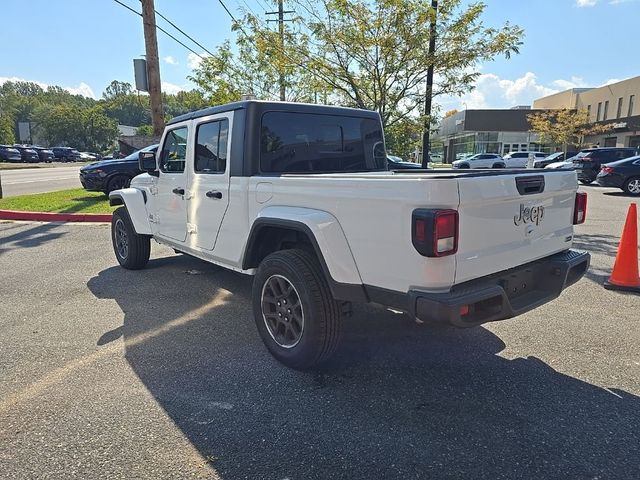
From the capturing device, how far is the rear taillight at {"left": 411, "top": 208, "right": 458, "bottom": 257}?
2.48 meters

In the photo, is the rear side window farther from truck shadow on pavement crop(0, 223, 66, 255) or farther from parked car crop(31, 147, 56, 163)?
parked car crop(31, 147, 56, 163)

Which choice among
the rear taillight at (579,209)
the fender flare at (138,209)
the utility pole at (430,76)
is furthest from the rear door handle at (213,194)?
the utility pole at (430,76)

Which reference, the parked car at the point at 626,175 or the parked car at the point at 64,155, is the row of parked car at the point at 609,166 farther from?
the parked car at the point at 64,155

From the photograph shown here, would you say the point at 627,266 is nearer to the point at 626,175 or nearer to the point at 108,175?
the point at 108,175

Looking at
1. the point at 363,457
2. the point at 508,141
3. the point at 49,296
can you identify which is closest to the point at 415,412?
the point at 363,457

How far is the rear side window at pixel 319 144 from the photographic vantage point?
12.9 feet

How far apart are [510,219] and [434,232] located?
78 cm

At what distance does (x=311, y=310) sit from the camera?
314 centimetres

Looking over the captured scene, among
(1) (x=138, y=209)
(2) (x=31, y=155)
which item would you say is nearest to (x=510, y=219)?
(1) (x=138, y=209)

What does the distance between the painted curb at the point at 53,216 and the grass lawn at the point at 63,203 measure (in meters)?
0.36

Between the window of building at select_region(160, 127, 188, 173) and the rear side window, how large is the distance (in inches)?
49.0

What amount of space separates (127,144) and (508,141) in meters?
48.3

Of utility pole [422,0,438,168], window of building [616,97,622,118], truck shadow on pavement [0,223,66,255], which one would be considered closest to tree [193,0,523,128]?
utility pole [422,0,438,168]

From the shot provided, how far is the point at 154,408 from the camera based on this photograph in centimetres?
294
